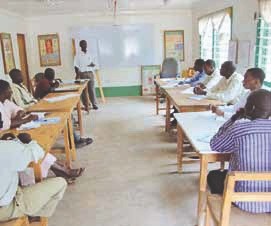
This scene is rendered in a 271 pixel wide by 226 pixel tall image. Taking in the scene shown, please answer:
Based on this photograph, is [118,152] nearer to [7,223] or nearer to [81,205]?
[81,205]

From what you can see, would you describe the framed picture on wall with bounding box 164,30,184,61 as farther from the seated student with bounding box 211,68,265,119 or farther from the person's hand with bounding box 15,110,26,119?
the person's hand with bounding box 15,110,26,119

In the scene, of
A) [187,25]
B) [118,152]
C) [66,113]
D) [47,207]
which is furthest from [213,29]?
[47,207]

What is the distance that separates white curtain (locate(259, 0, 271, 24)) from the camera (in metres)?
3.59

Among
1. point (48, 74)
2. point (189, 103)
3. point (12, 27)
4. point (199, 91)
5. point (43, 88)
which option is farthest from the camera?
point (12, 27)

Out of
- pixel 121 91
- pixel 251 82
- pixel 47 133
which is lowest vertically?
pixel 121 91

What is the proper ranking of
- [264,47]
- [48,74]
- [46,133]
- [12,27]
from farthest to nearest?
1. [12,27]
2. [48,74]
3. [264,47]
4. [46,133]

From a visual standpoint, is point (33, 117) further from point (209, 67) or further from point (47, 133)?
point (209, 67)

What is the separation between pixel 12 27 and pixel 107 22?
92.3 inches

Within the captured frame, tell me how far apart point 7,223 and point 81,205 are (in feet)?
3.49

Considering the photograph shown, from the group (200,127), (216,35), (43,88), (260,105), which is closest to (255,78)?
(200,127)

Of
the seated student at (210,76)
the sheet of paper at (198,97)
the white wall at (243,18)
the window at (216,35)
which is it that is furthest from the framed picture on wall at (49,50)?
the sheet of paper at (198,97)

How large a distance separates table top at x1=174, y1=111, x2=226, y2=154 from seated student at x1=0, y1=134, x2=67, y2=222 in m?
0.97

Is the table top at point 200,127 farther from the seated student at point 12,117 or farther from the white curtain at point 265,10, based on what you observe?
the white curtain at point 265,10

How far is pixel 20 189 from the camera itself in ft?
5.98
